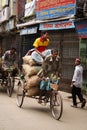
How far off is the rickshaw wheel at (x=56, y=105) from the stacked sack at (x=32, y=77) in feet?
2.61

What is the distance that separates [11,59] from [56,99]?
203 inches

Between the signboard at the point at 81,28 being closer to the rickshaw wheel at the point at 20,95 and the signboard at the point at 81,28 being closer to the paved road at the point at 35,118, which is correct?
the paved road at the point at 35,118

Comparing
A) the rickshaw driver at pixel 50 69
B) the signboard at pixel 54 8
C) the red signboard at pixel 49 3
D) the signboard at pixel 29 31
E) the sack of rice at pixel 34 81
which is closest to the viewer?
the rickshaw driver at pixel 50 69

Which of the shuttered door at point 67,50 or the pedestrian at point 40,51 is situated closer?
the pedestrian at point 40,51

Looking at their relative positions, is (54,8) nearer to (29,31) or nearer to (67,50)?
(67,50)

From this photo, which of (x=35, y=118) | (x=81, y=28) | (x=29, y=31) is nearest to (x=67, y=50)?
(x=81, y=28)

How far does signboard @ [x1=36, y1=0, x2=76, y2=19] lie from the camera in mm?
16562

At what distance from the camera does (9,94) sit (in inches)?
578

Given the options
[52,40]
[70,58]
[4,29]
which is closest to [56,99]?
[70,58]

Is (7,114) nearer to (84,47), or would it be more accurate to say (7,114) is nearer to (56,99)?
(56,99)

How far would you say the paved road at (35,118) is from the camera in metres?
9.40

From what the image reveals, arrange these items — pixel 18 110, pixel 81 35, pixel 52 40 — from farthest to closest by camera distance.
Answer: pixel 52 40
pixel 81 35
pixel 18 110

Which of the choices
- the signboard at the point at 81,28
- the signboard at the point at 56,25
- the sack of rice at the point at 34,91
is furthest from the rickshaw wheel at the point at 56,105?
the signboard at the point at 56,25

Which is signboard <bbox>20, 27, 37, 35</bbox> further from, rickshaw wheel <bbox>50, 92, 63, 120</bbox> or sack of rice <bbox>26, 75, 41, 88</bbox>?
rickshaw wheel <bbox>50, 92, 63, 120</bbox>
